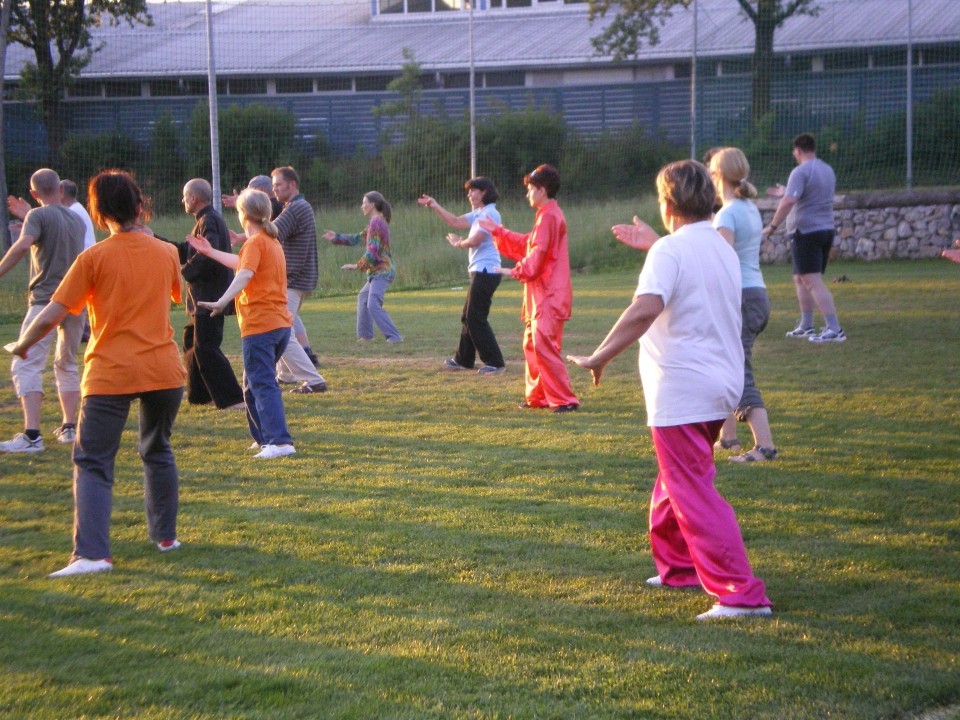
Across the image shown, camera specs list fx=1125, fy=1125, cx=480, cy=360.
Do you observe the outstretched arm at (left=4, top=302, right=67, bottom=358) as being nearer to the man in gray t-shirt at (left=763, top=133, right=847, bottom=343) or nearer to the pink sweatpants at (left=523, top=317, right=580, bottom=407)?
the pink sweatpants at (left=523, top=317, right=580, bottom=407)

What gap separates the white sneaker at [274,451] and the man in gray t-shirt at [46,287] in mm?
1404

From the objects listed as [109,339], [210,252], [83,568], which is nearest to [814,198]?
[210,252]

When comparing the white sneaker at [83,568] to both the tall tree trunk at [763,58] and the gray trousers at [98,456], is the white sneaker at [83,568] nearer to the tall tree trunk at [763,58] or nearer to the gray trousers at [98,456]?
the gray trousers at [98,456]

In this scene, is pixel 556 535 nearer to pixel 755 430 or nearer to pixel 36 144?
pixel 755 430

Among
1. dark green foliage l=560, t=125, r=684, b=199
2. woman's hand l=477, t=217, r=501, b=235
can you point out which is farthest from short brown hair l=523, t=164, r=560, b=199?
dark green foliage l=560, t=125, r=684, b=199

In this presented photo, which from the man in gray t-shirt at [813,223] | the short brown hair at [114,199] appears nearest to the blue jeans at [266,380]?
the short brown hair at [114,199]

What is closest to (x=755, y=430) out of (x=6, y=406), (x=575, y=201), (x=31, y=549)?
(x=31, y=549)

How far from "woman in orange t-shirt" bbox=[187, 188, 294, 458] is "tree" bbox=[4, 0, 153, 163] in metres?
13.5

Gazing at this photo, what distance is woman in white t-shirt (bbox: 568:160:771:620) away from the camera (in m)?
4.32

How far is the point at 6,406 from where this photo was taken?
952 centimetres

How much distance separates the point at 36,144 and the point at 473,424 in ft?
45.1

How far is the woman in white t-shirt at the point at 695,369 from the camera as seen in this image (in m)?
4.32

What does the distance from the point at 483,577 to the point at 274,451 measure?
2910 millimetres

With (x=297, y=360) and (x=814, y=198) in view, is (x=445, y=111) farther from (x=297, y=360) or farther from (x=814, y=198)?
(x=297, y=360)
